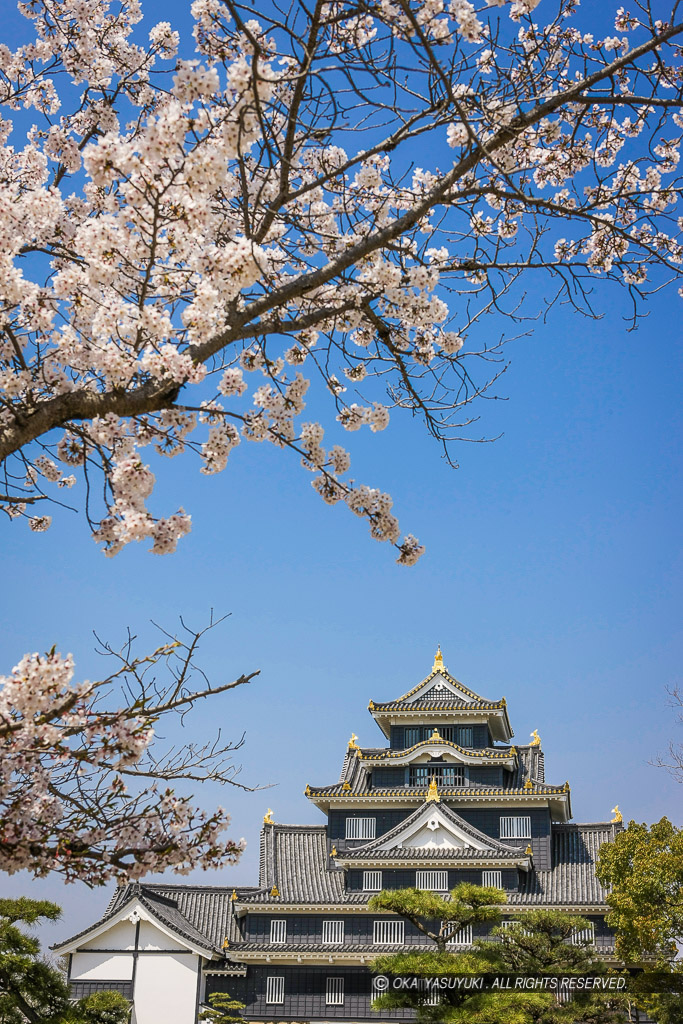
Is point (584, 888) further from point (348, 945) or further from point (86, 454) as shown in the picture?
point (86, 454)

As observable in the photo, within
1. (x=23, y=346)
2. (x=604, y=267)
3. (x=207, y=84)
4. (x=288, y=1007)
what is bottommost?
(x=288, y=1007)

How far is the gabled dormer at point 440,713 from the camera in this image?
29.2m

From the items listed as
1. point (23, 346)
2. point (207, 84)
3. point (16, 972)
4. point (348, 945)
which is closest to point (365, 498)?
point (23, 346)

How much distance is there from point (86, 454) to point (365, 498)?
1501mm

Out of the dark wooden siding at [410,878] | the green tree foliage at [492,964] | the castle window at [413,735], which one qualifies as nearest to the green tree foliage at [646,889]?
the green tree foliage at [492,964]

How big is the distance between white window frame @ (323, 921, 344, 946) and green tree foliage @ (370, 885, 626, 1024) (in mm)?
7159

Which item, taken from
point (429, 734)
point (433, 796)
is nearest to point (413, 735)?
point (429, 734)

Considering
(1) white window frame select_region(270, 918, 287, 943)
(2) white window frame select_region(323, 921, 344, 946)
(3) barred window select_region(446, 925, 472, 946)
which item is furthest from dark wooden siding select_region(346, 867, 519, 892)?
(1) white window frame select_region(270, 918, 287, 943)

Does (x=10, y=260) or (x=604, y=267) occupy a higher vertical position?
(x=604, y=267)

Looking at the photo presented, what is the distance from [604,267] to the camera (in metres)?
5.79

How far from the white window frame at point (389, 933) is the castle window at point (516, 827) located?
3.92 metres

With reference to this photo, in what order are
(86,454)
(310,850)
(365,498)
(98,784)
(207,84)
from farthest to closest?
(310,850)
(365,498)
(86,454)
(98,784)
(207,84)

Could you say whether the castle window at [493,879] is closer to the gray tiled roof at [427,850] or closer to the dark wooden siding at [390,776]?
the gray tiled roof at [427,850]

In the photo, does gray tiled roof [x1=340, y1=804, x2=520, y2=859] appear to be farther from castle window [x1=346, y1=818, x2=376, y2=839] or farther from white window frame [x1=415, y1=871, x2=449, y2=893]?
castle window [x1=346, y1=818, x2=376, y2=839]
